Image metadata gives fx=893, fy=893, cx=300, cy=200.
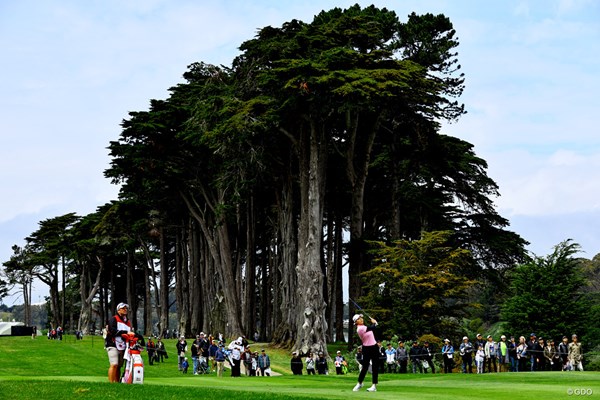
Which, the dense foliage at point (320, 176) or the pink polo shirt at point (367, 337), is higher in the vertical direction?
the dense foliage at point (320, 176)

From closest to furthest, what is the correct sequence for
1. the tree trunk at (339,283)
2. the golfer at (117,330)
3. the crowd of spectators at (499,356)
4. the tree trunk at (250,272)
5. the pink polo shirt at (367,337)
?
the golfer at (117,330), the pink polo shirt at (367,337), the crowd of spectators at (499,356), the tree trunk at (250,272), the tree trunk at (339,283)

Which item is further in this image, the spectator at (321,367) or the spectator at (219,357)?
the spectator at (321,367)

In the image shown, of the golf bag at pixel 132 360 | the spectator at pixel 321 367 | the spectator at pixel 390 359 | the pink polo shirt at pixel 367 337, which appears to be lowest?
the spectator at pixel 321 367

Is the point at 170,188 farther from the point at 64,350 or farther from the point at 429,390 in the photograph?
the point at 429,390

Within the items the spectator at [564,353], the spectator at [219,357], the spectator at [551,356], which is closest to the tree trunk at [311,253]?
the spectator at [219,357]

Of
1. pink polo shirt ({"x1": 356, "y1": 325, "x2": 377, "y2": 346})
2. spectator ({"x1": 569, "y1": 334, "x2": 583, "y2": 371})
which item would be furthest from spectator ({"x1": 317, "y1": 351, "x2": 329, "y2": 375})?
pink polo shirt ({"x1": 356, "y1": 325, "x2": 377, "y2": 346})

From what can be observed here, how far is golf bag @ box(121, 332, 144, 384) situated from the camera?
19.1 metres

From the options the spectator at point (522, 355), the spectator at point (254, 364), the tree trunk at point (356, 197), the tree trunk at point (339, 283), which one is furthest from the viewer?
the tree trunk at point (339, 283)

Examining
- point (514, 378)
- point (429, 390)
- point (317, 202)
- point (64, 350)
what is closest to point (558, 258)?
point (317, 202)

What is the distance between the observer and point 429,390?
2072 centimetres

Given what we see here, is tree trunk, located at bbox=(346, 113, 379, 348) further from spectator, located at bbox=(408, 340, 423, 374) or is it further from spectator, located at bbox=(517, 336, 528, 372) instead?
spectator, located at bbox=(517, 336, 528, 372)

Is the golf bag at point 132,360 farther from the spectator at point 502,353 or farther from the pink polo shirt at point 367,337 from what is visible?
the spectator at point 502,353

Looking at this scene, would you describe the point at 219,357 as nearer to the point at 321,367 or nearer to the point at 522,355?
the point at 321,367

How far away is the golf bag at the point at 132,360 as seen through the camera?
62.6ft
